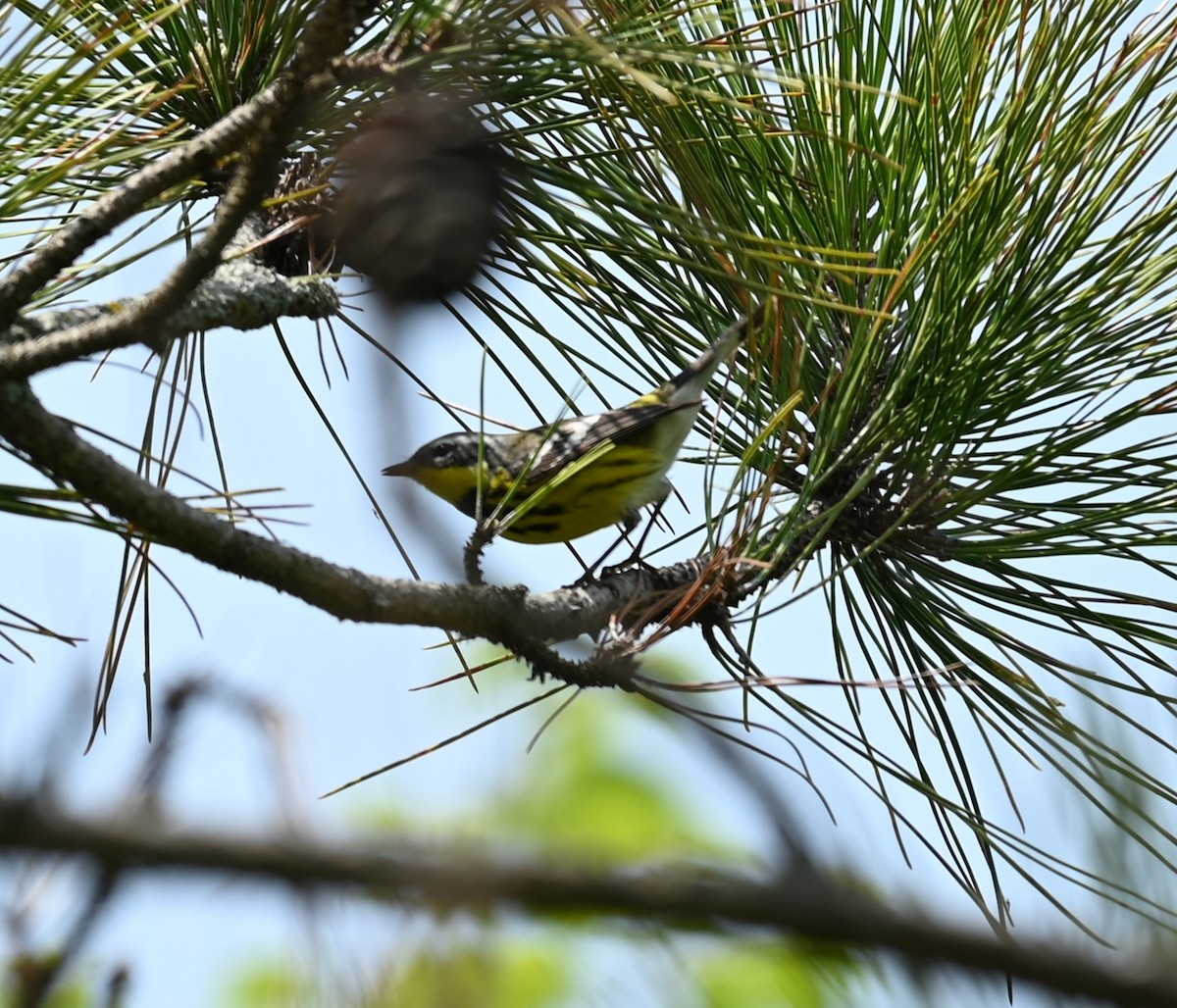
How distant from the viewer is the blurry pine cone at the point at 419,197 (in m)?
1.04

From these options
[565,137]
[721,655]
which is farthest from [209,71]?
[721,655]

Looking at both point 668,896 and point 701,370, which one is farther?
point 701,370

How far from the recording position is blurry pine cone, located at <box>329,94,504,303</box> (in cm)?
104

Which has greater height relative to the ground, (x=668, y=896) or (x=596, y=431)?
(x=668, y=896)

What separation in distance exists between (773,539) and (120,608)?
0.78 metres

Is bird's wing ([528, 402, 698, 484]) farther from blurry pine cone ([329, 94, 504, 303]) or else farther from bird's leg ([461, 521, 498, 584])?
bird's leg ([461, 521, 498, 584])

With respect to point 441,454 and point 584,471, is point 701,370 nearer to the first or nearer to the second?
point 584,471

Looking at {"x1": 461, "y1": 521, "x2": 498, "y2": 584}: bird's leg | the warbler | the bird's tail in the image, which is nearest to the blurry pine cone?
{"x1": 461, "y1": 521, "x2": 498, "y2": 584}: bird's leg

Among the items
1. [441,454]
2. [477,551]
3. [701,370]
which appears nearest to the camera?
[477,551]

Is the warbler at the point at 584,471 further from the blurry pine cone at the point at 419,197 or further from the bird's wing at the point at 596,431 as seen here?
the blurry pine cone at the point at 419,197

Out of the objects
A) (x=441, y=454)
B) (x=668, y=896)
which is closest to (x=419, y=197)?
(x=668, y=896)

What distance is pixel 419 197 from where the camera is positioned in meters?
1.06

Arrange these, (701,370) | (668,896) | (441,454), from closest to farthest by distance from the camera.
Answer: (668,896) → (701,370) → (441,454)

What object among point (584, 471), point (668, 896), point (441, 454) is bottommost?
point (441, 454)
